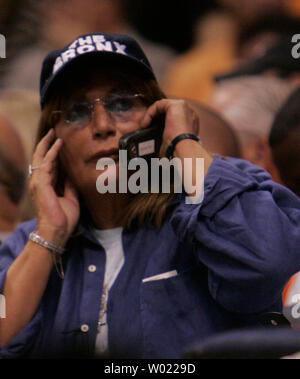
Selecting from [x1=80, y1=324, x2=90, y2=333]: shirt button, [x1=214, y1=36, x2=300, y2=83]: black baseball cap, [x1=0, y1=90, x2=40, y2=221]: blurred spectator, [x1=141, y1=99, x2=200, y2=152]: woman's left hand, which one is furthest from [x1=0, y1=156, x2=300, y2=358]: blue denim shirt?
[x1=214, y1=36, x2=300, y2=83]: black baseball cap

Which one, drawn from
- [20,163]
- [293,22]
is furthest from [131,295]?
[293,22]

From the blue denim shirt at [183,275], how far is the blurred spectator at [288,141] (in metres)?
0.15

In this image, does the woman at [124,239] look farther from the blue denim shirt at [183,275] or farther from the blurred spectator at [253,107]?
the blurred spectator at [253,107]

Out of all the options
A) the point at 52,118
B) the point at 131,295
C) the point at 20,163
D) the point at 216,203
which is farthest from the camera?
the point at 20,163

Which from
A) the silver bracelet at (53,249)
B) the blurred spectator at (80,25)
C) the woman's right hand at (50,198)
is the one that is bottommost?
the silver bracelet at (53,249)

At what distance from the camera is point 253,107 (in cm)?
122

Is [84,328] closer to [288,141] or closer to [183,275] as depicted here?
[183,275]

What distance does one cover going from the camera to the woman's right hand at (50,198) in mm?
1031

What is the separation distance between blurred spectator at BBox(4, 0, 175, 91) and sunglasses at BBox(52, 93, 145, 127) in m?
0.17

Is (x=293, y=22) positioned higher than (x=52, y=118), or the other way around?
(x=293, y=22)

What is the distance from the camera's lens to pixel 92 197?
1091 millimetres

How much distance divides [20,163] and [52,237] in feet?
1.17

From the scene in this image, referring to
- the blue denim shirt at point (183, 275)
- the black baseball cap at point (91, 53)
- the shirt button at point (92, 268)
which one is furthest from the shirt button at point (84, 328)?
the black baseball cap at point (91, 53)
